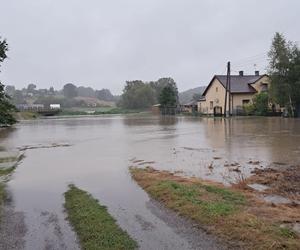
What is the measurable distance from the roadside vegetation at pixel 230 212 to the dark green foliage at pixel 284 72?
36254mm

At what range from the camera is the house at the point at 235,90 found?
189 ft

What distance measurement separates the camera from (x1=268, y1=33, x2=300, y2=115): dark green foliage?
42.2 m

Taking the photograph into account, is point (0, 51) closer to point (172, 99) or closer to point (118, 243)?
point (118, 243)

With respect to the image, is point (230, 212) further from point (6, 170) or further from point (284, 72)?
point (284, 72)

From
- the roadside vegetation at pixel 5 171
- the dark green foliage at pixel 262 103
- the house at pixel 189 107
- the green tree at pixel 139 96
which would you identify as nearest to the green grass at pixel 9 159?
the roadside vegetation at pixel 5 171

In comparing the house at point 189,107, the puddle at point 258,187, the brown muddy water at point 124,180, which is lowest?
the brown muddy water at point 124,180

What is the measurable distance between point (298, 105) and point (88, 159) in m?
35.5

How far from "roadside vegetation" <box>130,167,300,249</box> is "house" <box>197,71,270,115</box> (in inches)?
1928

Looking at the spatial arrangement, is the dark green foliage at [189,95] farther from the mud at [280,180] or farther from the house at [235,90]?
the mud at [280,180]

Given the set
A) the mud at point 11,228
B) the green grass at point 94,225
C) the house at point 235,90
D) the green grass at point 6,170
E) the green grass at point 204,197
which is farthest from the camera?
the house at point 235,90

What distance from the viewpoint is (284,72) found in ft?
141

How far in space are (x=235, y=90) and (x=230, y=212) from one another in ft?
175

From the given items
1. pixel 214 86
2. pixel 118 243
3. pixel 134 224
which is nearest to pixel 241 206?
pixel 134 224

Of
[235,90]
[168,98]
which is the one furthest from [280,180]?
[168,98]
